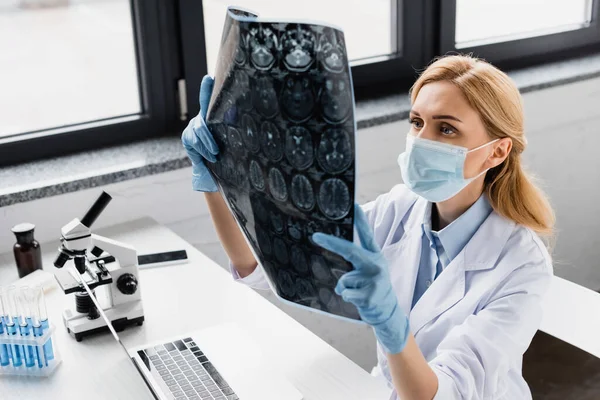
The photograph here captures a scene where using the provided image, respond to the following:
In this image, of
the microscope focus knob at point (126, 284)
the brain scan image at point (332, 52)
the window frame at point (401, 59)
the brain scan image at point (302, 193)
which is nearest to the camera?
the brain scan image at point (332, 52)

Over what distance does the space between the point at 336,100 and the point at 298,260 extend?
0.90ft

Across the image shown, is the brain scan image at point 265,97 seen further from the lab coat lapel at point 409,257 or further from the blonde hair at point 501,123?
the lab coat lapel at point 409,257

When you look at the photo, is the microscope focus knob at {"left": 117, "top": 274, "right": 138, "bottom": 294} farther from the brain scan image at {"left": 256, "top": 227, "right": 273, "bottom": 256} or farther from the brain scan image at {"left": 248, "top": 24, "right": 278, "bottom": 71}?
the brain scan image at {"left": 248, "top": 24, "right": 278, "bottom": 71}

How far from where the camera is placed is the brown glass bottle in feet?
5.68

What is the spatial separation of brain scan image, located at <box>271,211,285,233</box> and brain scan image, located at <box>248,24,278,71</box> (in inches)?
8.5

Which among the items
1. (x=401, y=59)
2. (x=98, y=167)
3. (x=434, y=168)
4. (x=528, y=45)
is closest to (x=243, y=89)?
(x=434, y=168)

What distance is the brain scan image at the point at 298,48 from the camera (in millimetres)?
878

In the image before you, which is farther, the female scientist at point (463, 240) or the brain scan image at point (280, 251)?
the female scientist at point (463, 240)

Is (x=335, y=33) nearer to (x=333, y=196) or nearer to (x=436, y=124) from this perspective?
(x=333, y=196)

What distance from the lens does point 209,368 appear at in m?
1.42

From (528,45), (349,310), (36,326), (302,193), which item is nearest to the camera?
(302,193)

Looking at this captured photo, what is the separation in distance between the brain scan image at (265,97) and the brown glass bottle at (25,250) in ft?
3.10

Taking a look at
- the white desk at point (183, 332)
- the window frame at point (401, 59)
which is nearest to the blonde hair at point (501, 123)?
the white desk at point (183, 332)

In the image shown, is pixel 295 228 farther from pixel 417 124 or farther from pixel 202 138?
pixel 417 124
